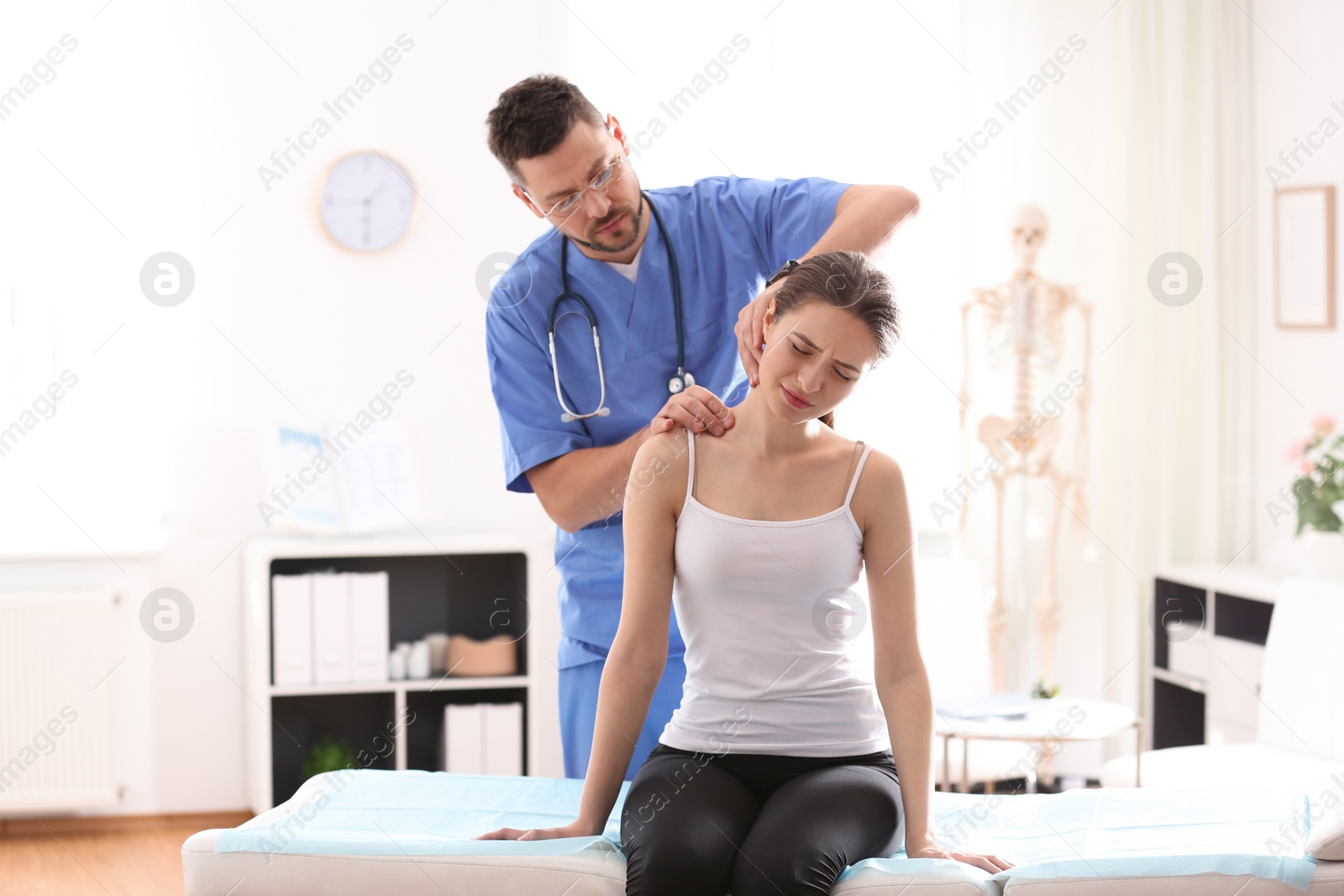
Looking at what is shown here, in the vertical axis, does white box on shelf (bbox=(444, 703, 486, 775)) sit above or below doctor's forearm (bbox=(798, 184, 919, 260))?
below

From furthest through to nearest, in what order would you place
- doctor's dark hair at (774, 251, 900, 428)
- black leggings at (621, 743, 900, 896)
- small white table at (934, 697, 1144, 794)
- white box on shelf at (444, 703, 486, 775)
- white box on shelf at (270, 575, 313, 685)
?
white box on shelf at (444, 703, 486, 775), white box on shelf at (270, 575, 313, 685), small white table at (934, 697, 1144, 794), doctor's dark hair at (774, 251, 900, 428), black leggings at (621, 743, 900, 896)

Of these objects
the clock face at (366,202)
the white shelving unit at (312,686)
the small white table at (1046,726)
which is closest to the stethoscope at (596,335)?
the small white table at (1046,726)

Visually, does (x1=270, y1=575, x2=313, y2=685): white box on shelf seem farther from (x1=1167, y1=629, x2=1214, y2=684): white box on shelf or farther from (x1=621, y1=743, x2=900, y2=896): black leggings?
(x1=1167, y1=629, x2=1214, y2=684): white box on shelf

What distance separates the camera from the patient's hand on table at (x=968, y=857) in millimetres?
1480

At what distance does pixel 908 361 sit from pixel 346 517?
1789 mm

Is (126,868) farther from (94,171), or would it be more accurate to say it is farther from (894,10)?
(894,10)

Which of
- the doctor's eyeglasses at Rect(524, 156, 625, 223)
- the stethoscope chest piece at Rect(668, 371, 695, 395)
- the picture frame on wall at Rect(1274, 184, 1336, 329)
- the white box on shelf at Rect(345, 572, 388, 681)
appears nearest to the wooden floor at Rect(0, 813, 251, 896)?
the white box on shelf at Rect(345, 572, 388, 681)

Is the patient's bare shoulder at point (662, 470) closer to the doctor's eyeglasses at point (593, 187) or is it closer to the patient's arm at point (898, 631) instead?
the patient's arm at point (898, 631)

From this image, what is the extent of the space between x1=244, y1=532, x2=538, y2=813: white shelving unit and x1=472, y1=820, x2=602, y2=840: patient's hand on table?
187cm

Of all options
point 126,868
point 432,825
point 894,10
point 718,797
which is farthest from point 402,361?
point 718,797

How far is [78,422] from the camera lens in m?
3.60

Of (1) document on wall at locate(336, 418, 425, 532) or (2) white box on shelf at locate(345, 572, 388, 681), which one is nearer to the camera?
(2) white box on shelf at locate(345, 572, 388, 681)

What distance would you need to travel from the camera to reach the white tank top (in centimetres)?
159

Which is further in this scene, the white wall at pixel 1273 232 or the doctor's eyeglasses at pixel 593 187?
the white wall at pixel 1273 232
